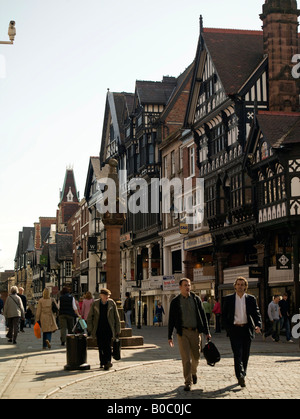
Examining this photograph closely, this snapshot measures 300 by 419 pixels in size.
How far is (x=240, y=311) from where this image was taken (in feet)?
38.9

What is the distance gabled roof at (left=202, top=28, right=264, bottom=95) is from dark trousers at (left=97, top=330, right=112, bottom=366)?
23.4 m

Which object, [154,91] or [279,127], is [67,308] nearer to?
[279,127]

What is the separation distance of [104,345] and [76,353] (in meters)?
0.60

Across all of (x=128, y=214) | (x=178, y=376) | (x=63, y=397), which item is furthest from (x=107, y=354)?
(x=128, y=214)

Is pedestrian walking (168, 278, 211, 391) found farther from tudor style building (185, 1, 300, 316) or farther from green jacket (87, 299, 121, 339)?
tudor style building (185, 1, 300, 316)

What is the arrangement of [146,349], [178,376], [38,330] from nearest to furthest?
[178,376], [38,330], [146,349]

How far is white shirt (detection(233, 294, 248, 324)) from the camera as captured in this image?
11836 millimetres

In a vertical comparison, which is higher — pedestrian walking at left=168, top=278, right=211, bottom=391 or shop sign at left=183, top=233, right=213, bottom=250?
shop sign at left=183, top=233, right=213, bottom=250

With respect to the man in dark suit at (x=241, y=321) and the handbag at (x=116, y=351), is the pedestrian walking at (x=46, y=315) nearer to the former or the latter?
the handbag at (x=116, y=351)

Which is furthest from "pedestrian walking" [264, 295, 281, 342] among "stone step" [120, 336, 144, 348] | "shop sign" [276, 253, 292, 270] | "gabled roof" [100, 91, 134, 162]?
"gabled roof" [100, 91, 134, 162]

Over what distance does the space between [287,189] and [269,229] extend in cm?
283

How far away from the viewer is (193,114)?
42.8 meters

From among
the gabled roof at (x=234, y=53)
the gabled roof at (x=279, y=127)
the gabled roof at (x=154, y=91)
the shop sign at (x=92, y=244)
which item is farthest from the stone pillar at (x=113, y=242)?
the shop sign at (x=92, y=244)

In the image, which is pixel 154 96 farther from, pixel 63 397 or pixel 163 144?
pixel 63 397
